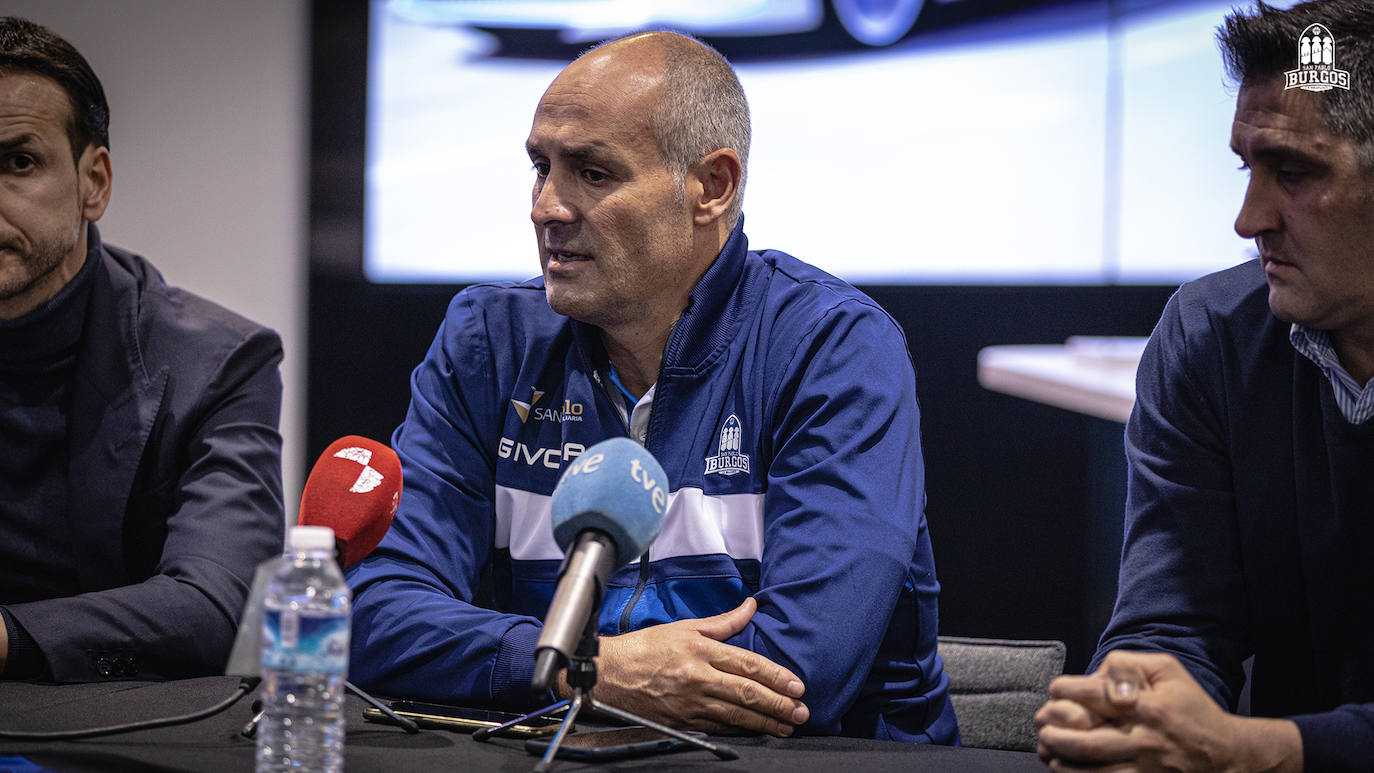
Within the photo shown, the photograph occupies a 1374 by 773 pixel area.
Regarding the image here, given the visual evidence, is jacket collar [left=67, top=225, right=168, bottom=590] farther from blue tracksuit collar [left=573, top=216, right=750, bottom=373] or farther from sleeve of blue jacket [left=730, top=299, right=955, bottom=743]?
sleeve of blue jacket [left=730, top=299, right=955, bottom=743]

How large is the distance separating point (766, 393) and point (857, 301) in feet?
0.68

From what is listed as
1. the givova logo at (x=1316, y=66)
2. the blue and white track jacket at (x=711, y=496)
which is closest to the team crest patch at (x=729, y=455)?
the blue and white track jacket at (x=711, y=496)

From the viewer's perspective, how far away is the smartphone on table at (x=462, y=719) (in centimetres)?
141

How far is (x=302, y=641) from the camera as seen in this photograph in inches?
44.7

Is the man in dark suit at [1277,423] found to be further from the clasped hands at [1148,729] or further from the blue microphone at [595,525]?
the blue microphone at [595,525]

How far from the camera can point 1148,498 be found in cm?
171

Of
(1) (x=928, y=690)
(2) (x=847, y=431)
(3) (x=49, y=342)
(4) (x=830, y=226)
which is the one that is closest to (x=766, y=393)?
(2) (x=847, y=431)

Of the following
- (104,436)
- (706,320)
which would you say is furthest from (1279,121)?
(104,436)

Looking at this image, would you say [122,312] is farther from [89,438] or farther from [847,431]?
[847,431]

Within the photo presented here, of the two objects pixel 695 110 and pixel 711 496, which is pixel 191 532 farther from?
pixel 695 110

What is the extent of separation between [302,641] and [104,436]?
116 centimetres

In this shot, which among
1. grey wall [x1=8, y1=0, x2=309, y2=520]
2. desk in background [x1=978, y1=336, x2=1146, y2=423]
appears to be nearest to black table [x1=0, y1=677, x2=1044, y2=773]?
desk in background [x1=978, y1=336, x2=1146, y2=423]

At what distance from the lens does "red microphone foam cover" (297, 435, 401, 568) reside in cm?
132

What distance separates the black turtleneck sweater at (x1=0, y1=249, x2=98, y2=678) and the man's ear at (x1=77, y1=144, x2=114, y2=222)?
185 mm
